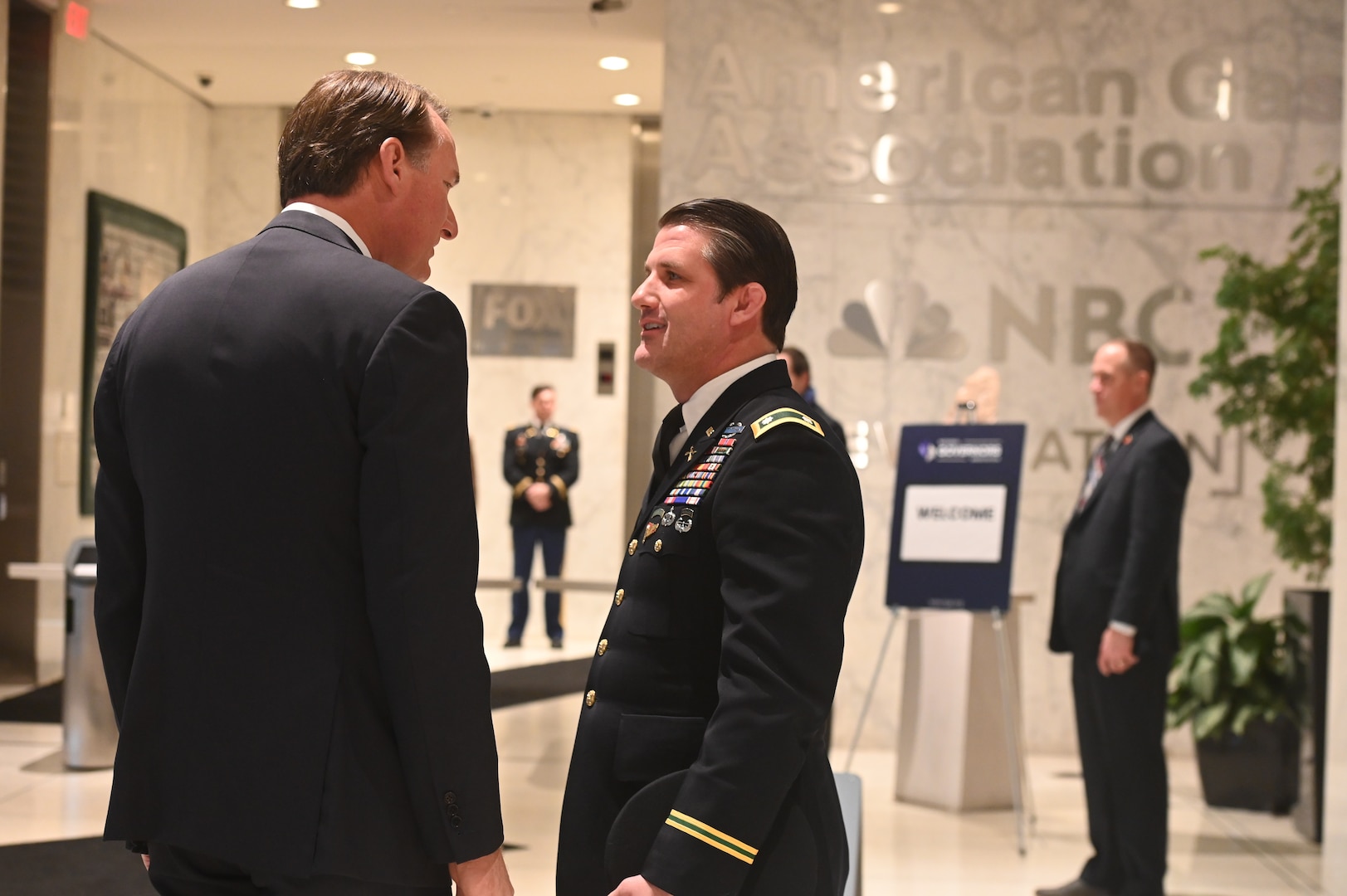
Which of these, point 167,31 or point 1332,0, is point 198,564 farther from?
point 167,31

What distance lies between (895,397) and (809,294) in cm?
73

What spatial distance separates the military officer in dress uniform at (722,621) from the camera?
4.99 ft

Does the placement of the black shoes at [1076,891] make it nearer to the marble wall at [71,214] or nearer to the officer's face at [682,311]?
the officer's face at [682,311]

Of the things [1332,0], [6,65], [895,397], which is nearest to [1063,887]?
[895,397]

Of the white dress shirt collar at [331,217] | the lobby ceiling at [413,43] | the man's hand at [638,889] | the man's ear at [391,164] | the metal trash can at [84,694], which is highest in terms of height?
the lobby ceiling at [413,43]

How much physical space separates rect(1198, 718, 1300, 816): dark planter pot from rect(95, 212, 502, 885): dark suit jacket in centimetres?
526

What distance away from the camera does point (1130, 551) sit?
14.4ft

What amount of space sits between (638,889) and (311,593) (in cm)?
50

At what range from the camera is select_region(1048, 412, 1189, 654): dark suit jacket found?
436cm

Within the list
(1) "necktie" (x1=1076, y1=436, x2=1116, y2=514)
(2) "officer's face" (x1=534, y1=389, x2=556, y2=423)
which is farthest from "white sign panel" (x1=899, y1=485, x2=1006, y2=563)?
(2) "officer's face" (x1=534, y1=389, x2=556, y2=423)

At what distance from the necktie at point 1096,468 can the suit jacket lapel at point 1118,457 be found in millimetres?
36

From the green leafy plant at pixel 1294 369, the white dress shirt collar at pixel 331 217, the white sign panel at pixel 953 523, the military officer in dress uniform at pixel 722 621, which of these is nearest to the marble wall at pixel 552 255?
the white sign panel at pixel 953 523

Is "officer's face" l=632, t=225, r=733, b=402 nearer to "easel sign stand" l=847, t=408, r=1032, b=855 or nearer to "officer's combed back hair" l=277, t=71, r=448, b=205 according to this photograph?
"officer's combed back hair" l=277, t=71, r=448, b=205

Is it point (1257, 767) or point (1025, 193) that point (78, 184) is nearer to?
point (1025, 193)
